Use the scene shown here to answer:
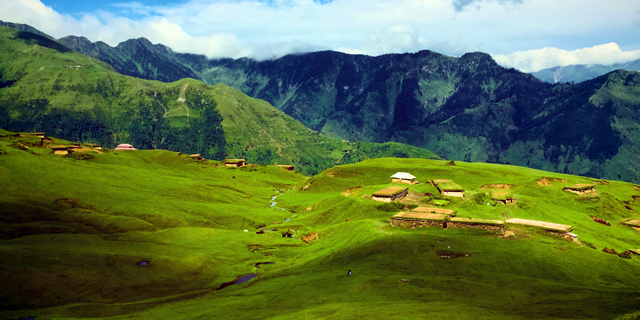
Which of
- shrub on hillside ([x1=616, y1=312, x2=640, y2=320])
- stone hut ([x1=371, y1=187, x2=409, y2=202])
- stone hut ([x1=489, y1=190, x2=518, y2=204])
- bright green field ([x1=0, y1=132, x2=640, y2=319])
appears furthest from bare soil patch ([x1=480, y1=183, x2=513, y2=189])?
shrub on hillside ([x1=616, y1=312, x2=640, y2=320])

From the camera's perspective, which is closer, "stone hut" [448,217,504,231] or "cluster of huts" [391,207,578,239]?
"cluster of huts" [391,207,578,239]

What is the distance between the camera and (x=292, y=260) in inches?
3910

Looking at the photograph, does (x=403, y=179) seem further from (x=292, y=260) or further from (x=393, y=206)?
(x=292, y=260)

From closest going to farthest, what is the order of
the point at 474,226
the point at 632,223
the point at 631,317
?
the point at 631,317
the point at 474,226
the point at 632,223

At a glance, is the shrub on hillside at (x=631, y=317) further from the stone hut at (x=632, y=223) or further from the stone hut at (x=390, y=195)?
the stone hut at (x=632, y=223)

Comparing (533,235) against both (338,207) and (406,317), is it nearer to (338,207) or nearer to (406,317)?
(406,317)

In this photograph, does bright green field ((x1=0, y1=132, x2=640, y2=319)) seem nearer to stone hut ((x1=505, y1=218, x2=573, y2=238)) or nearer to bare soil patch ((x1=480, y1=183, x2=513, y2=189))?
stone hut ((x1=505, y1=218, x2=573, y2=238))

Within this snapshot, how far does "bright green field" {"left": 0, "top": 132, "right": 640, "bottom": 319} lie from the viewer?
2287 inches

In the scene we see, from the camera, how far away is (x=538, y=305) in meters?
50.9

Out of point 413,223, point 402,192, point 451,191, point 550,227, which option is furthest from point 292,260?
point 451,191

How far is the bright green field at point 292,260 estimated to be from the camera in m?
58.1

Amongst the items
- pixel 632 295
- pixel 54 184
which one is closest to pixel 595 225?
pixel 632 295

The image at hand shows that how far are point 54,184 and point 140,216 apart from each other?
3567cm

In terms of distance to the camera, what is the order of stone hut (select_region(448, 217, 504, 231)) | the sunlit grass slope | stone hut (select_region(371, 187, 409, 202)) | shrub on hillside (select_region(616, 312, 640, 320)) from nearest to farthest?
shrub on hillside (select_region(616, 312, 640, 320))
the sunlit grass slope
stone hut (select_region(448, 217, 504, 231))
stone hut (select_region(371, 187, 409, 202))
